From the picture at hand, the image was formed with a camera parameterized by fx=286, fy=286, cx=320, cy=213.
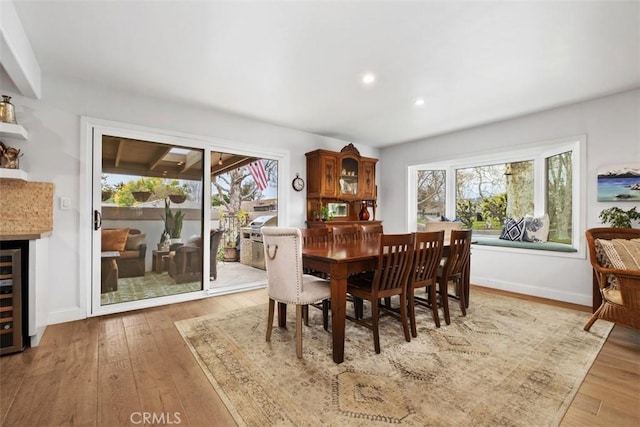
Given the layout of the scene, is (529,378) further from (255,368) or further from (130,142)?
(130,142)

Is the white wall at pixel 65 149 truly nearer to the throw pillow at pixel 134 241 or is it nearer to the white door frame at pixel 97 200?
the white door frame at pixel 97 200

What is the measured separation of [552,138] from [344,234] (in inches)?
114

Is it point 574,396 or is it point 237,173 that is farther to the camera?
point 237,173

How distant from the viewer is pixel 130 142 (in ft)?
10.7

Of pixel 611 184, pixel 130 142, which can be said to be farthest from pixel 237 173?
pixel 611 184

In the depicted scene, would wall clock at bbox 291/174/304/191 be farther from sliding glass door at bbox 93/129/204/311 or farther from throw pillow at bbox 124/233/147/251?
throw pillow at bbox 124/233/147/251

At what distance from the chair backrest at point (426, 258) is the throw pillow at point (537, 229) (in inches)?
97.7

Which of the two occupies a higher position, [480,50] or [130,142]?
[480,50]

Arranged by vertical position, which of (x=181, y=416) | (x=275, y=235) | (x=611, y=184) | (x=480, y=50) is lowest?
(x=181, y=416)

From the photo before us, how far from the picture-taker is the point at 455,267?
293 centimetres

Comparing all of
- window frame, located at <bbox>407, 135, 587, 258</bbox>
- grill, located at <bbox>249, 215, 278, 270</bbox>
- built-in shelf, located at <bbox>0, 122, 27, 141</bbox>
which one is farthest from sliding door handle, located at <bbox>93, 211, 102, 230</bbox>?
window frame, located at <bbox>407, 135, 587, 258</bbox>

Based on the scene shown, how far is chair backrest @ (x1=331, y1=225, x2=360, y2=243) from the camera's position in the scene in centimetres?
333

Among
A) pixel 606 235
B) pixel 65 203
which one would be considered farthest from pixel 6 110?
pixel 606 235

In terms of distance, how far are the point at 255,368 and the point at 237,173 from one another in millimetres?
3408
